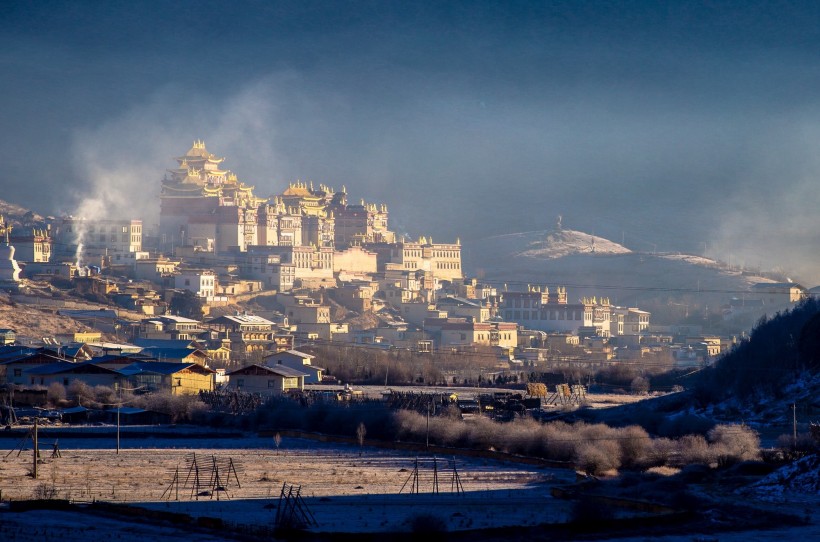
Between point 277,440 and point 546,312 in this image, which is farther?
point 546,312

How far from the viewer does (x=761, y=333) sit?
45.7 meters

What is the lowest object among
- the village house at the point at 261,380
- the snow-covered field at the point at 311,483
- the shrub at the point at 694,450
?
the snow-covered field at the point at 311,483

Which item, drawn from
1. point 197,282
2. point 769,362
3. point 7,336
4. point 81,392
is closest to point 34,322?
point 7,336

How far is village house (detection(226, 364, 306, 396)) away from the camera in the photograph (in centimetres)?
5106

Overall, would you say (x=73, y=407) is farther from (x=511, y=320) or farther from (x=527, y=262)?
(x=527, y=262)

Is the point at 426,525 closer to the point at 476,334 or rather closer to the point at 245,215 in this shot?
the point at 476,334

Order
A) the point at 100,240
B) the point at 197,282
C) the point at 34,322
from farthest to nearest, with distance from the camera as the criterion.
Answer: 1. the point at 100,240
2. the point at 197,282
3. the point at 34,322

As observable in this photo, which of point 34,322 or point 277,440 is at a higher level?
point 34,322

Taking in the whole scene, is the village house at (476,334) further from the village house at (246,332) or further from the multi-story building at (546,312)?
the village house at (246,332)

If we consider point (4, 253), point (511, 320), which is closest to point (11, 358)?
point (4, 253)

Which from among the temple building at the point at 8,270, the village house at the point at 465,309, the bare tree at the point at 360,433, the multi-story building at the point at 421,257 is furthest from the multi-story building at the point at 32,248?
the bare tree at the point at 360,433

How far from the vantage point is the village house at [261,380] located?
168 ft

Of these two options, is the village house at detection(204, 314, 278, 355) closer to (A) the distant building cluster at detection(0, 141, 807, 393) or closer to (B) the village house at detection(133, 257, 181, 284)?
(A) the distant building cluster at detection(0, 141, 807, 393)

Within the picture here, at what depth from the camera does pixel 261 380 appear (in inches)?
2030
